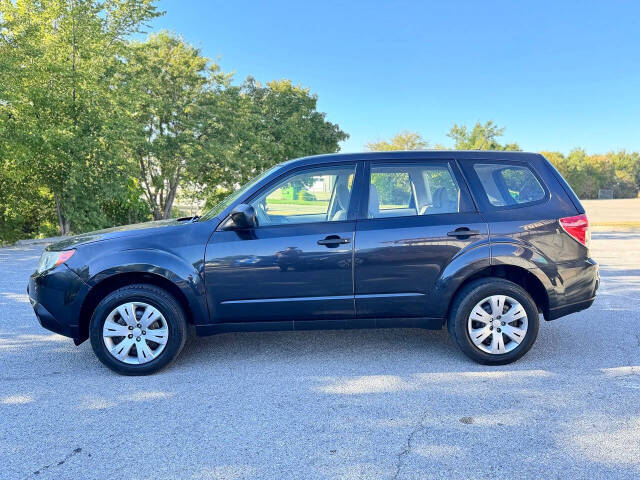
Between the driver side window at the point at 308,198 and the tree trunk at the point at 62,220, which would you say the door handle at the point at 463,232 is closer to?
the driver side window at the point at 308,198

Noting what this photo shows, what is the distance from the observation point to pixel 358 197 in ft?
13.1

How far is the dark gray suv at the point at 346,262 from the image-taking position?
3.79 meters

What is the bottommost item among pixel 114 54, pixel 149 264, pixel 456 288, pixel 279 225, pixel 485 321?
pixel 485 321

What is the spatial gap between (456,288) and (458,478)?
182 cm

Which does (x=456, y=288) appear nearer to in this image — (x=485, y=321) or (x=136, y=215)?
(x=485, y=321)

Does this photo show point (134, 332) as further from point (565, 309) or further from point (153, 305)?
point (565, 309)

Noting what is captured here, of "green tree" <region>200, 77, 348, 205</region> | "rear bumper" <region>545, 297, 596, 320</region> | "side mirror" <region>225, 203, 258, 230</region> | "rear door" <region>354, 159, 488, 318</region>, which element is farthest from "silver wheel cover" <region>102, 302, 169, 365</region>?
"green tree" <region>200, 77, 348, 205</region>

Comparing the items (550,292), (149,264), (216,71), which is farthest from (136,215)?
(550,292)

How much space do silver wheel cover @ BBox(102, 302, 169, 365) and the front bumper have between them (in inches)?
11.3

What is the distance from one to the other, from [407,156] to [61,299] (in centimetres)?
321

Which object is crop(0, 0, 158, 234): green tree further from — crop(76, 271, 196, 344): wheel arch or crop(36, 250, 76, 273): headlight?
crop(76, 271, 196, 344): wheel arch

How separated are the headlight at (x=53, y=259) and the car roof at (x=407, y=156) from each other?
78.6 inches

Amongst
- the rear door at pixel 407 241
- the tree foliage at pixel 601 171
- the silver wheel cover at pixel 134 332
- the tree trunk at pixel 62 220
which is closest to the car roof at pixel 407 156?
the rear door at pixel 407 241

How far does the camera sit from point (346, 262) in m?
3.84
